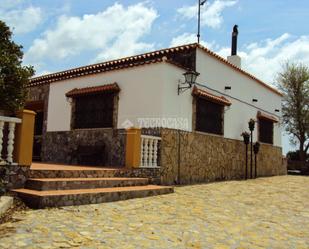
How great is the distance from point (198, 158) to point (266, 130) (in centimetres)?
723

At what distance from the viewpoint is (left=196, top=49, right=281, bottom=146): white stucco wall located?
11.9 meters

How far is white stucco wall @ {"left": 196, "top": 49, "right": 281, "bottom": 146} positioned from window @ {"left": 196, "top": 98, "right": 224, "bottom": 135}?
441mm

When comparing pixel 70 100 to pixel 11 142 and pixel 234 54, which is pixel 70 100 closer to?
pixel 11 142

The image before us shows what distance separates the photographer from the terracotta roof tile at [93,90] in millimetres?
10891

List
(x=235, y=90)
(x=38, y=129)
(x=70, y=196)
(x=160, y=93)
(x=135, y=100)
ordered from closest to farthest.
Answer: (x=70, y=196), (x=160, y=93), (x=135, y=100), (x=38, y=129), (x=235, y=90)

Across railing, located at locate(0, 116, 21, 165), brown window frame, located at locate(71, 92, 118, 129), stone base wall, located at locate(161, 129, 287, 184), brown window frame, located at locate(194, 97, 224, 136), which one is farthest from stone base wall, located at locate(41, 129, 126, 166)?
railing, located at locate(0, 116, 21, 165)

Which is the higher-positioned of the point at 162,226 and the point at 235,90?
the point at 235,90

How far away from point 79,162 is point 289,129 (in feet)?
55.8

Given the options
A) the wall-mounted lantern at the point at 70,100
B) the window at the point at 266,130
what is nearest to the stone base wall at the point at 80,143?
the wall-mounted lantern at the point at 70,100

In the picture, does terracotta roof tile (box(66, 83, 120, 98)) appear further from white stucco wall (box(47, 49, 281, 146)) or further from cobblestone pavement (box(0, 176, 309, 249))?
cobblestone pavement (box(0, 176, 309, 249))

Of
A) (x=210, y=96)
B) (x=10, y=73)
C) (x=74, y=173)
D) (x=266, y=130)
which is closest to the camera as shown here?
(x=74, y=173)

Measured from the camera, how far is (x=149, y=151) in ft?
31.4

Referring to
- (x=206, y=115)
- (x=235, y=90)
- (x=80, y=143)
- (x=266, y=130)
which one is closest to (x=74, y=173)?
(x=80, y=143)

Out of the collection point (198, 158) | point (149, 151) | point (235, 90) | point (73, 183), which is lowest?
point (73, 183)
